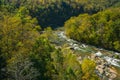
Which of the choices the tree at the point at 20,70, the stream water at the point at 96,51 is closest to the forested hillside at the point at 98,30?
the stream water at the point at 96,51

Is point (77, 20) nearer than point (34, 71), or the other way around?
point (34, 71)

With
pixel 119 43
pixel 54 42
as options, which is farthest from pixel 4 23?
pixel 119 43

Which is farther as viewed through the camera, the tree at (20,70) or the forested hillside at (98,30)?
the forested hillside at (98,30)

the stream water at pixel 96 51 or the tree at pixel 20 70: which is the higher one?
the tree at pixel 20 70

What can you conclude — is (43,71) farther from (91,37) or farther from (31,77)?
(91,37)

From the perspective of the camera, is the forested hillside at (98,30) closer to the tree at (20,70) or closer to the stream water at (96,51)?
Answer: the stream water at (96,51)

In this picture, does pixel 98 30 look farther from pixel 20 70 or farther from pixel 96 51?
pixel 20 70

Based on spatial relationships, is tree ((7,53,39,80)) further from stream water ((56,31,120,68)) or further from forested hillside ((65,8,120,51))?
forested hillside ((65,8,120,51))

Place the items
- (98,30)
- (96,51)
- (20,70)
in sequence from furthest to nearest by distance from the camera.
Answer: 1. (98,30)
2. (96,51)
3. (20,70)

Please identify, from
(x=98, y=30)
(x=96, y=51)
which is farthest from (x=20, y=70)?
(x=98, y=30)

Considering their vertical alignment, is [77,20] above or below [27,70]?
below

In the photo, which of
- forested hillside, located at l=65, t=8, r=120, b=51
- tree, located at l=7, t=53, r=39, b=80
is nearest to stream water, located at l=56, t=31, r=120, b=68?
forested hillside, located at l=65, t=8, r=120, b=51
